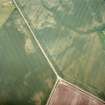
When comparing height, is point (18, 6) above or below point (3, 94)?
above

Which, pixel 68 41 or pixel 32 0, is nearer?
pixel 68 41

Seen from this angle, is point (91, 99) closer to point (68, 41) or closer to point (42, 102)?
point (42, 102)

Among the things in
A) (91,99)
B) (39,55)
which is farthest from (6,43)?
(91,99)

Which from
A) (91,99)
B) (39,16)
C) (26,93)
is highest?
(39,16)

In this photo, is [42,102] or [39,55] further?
[39,55]

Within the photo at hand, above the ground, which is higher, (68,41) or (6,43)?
(6,43)

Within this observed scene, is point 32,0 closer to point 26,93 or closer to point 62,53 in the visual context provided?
point 62,53

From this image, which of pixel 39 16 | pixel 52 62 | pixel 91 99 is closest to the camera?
pixel 91 99

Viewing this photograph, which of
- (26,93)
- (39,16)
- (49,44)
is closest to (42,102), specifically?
(26,93)

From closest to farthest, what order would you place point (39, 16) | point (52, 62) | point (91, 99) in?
point (91, 99), point (52, 62), point (39, 16)
